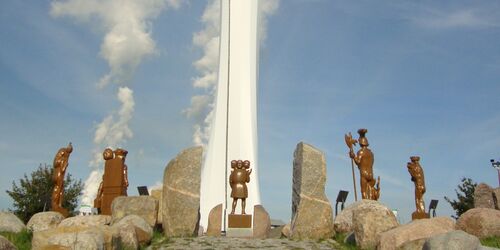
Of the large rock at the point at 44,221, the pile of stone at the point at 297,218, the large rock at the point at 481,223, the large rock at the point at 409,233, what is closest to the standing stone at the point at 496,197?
the pile of stone at the point at 297,218

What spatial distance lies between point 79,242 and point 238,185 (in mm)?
6579

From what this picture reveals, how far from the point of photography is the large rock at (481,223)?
1052 centimetres

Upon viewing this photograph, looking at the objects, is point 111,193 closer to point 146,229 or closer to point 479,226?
point 146,229

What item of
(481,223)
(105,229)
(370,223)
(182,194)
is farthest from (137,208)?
(481,223)

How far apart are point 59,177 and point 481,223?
40.4 feet

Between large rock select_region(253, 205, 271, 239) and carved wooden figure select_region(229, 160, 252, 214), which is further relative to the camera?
carved wooden figure select_region(229, 160, 252, 214)

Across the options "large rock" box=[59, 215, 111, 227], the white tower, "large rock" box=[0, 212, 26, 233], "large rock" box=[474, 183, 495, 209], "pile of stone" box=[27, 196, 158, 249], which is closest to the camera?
"pile of stone" box=[27, 196, 158, 249]

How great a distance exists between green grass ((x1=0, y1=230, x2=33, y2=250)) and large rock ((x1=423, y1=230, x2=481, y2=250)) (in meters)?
7.41

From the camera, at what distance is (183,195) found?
12258 mm

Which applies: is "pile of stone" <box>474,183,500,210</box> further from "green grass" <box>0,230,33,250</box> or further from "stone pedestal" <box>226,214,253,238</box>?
"green grass" <box>0,230,33,250</box>

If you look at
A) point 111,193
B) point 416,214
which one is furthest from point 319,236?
point 111,193

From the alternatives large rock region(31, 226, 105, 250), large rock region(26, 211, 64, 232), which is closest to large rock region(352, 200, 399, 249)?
large rock region(31, 226, 105, 250)

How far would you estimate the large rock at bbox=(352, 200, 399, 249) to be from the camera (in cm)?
1027

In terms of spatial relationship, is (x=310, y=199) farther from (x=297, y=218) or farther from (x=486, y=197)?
(x=486, y=197)
